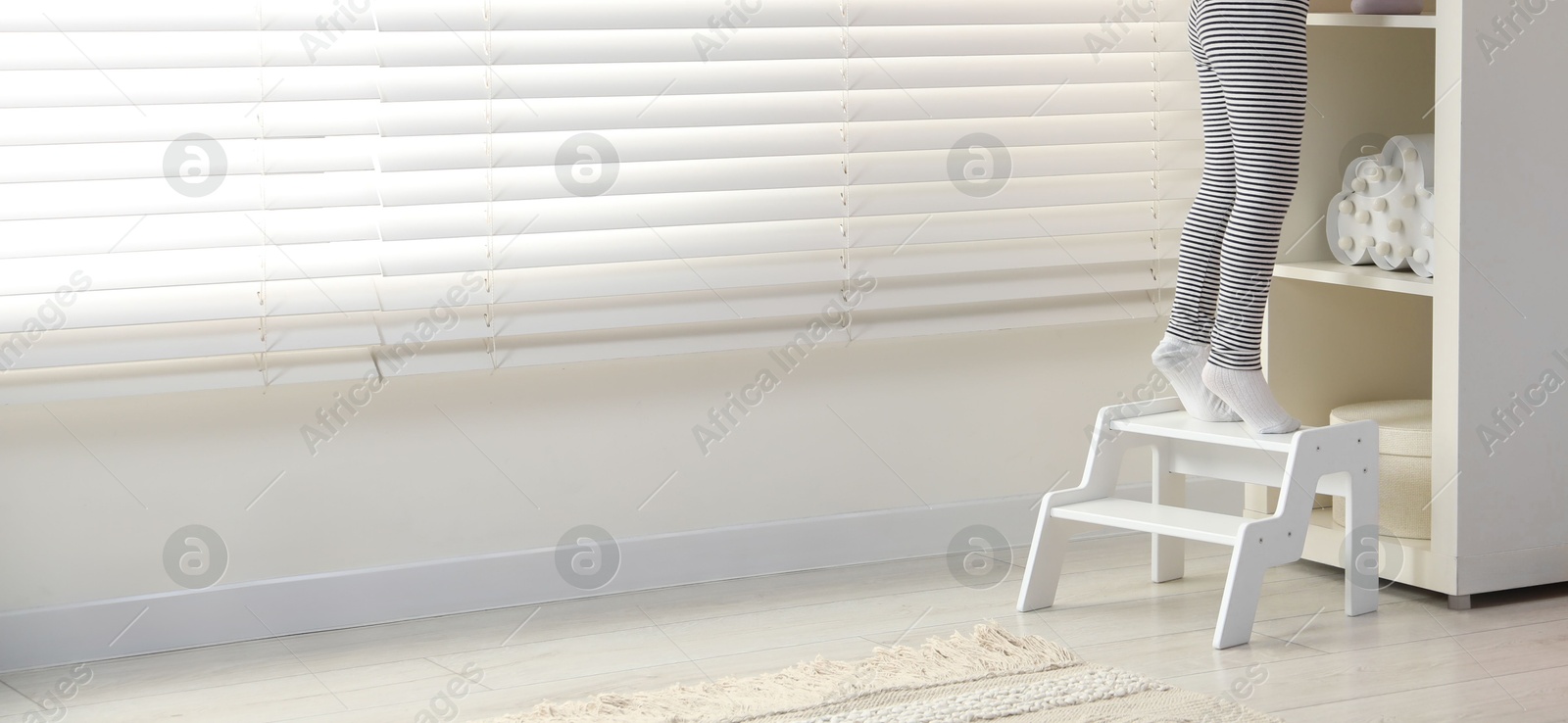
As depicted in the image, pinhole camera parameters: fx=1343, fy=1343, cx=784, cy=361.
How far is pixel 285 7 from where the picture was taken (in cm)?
186

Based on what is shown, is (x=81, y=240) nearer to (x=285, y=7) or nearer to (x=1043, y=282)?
(x=285, y=7)

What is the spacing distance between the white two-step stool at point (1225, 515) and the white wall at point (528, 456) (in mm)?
350

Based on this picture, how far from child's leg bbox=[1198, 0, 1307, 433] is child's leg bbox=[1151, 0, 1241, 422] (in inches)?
1.4

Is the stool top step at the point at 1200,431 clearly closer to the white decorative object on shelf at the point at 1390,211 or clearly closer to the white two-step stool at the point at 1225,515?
the white two-step stool at the point at 1225,515

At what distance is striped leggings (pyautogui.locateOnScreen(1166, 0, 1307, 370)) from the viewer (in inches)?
69.9

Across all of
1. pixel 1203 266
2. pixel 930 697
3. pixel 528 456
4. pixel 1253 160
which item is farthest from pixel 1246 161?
pixel 528 456

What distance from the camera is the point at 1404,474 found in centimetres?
196

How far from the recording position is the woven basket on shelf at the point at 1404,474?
1.94 m

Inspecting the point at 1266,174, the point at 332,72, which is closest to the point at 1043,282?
the point at 1266,174

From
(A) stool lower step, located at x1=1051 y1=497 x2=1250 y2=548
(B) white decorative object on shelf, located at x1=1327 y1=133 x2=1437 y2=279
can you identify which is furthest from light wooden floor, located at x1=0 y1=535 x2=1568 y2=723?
(B) white decorative object on shelf, located at x1=1327 y1=133 x2=1437 y2=279

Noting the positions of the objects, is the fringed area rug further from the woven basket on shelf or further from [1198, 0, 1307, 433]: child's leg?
the woven basket on shelf

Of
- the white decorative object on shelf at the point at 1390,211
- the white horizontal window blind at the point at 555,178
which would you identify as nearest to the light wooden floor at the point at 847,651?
the white horizontal window blind at the point at 555,178

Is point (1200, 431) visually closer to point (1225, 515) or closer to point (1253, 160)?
point (1225, 515)

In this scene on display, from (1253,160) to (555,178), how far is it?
0.98 metres
